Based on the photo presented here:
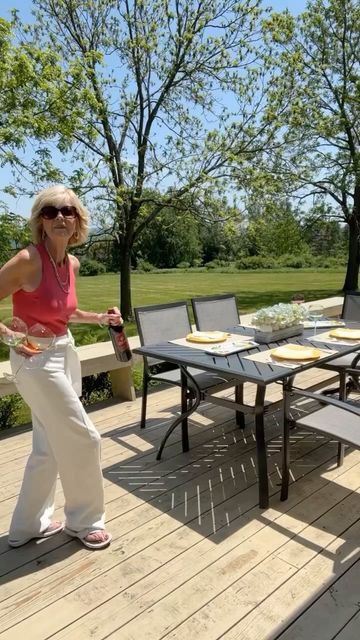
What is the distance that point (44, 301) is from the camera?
6.48 feet

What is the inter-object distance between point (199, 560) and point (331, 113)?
1556 cm

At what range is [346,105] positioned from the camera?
47.6 ft

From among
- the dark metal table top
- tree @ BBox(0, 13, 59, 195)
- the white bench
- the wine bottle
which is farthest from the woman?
tree @ BBox(0, 13, 59, 195)

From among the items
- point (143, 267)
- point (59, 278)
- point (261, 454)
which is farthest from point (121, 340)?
point (143, 267)

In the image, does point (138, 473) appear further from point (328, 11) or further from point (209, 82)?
point (328, 11)

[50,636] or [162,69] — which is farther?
[162,69]

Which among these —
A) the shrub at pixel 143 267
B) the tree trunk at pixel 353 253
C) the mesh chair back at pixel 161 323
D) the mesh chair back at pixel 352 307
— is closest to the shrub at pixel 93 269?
the shrub at pixel 143 267

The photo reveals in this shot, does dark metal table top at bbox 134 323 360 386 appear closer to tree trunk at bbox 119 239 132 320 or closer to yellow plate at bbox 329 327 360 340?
yellow plate at bbox 329 327 360 340

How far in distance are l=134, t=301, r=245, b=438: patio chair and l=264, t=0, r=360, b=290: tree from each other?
32.0 feet

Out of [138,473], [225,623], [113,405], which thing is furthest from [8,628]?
[113,405]

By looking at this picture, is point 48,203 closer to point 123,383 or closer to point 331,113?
point 123,383

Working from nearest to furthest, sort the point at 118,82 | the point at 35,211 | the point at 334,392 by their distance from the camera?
the point at 35,211 < the point at 334,392 < the point at 118,82

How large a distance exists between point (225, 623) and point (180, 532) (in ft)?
1.98

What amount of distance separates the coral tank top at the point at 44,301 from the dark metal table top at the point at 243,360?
99 cm
